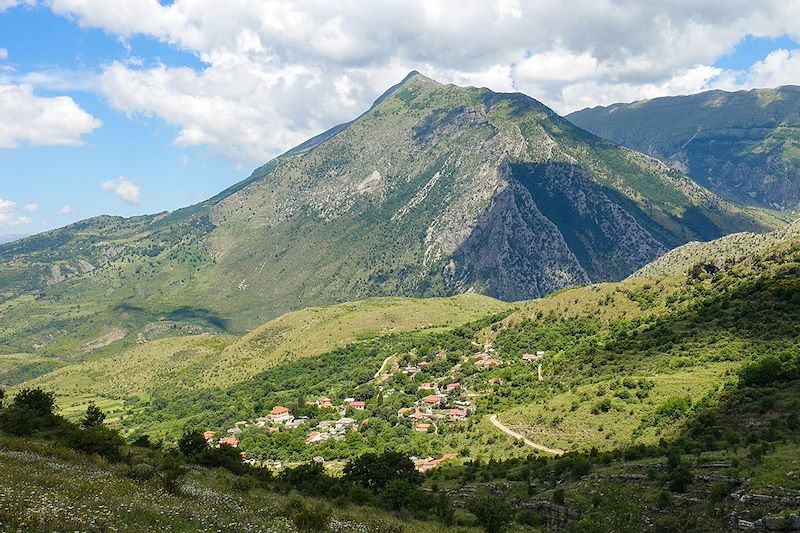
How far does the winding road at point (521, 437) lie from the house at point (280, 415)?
60.9m

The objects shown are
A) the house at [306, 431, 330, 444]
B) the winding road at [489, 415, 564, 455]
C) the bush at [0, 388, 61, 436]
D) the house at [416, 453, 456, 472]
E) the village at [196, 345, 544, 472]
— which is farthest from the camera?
the house at [306, 431, 330, 444]

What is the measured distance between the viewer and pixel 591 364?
329 feet

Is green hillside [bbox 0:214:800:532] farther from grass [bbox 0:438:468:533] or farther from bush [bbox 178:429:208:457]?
bush [bbox 178:429:208:457]

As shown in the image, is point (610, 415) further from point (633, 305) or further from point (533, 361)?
point (633, 305)

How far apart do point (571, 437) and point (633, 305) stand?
79.2 metres

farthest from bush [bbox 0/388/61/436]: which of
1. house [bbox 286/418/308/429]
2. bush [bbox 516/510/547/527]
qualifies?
house [bbox 286/418/308/429]

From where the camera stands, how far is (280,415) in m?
139

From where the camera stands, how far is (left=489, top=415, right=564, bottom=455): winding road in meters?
70.2

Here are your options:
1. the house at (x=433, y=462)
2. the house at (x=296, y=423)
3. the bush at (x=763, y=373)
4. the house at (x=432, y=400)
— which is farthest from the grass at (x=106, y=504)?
the house at (x=296, y=423)

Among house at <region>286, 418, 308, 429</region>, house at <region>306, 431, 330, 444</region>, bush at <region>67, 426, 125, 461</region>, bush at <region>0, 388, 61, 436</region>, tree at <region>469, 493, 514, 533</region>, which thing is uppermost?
bush at <region>0, 388, 61, 436</region>

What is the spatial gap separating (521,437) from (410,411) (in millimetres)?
44147

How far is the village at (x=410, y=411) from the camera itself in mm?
111125

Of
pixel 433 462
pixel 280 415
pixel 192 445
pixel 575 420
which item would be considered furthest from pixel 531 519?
pixel 280 415

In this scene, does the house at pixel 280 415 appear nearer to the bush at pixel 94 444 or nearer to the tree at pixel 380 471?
the tree at pixel 380 471
